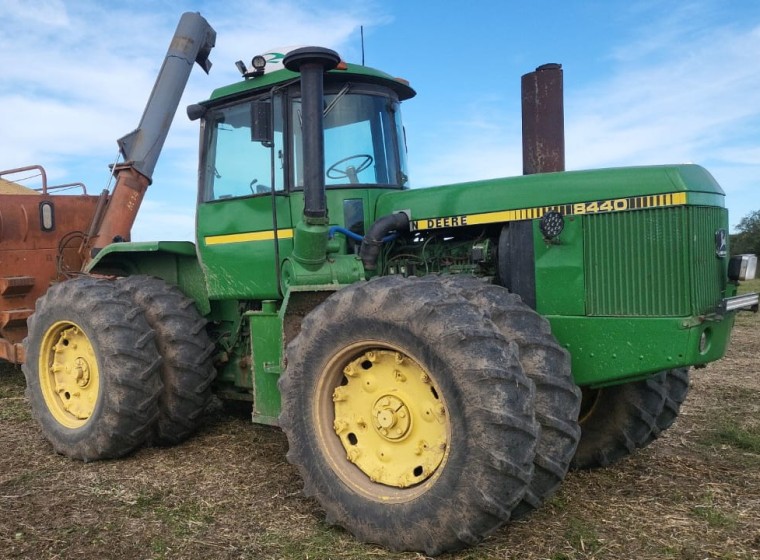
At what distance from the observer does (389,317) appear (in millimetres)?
3814

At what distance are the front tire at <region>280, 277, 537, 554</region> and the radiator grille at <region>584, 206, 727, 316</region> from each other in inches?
35.7

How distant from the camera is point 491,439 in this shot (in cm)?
345

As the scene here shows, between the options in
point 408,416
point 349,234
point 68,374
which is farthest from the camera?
point 68,374

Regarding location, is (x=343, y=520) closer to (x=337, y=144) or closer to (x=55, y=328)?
(x=337, y=144)

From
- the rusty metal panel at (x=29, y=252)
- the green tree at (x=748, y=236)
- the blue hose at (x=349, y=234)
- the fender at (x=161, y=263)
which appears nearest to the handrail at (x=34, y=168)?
the rusty metal panel at (x=29, y=252)

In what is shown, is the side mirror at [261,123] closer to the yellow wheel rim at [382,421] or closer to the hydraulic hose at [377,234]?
the hydraulic hose at [377,234]

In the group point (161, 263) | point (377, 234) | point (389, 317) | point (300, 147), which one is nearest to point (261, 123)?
point (300, 147)

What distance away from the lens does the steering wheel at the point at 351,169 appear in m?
5.02

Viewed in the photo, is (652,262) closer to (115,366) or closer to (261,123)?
(261,123)

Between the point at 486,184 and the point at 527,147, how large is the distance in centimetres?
168

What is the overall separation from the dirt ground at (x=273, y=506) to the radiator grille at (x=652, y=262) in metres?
1.18

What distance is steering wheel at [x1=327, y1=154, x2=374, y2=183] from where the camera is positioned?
198 inches

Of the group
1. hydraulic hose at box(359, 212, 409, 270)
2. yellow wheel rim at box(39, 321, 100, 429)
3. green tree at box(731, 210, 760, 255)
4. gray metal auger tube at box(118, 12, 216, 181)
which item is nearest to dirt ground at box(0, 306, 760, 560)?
yellow wheel rim at box(39, 321, 100, 429)

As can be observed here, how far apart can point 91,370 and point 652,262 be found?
13.8 ft
